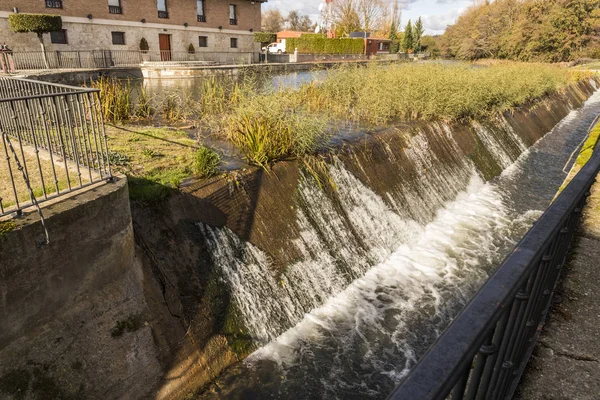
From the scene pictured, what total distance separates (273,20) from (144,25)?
78.4 m

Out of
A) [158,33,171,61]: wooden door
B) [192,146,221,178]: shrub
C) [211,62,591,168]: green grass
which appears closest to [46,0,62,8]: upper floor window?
[158,33,171,61]: wooden door

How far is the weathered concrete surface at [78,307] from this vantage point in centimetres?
358

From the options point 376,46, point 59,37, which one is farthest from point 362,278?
point 376,46

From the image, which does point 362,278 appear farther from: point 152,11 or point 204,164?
point 152,11

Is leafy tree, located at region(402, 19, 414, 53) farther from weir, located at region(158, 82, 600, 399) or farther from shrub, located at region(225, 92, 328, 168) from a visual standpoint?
shrub, located at region(225, 92, 328, 168)

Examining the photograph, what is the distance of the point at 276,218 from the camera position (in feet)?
21.4

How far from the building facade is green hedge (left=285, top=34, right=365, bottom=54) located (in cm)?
1273

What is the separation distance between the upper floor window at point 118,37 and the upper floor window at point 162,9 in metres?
3.99

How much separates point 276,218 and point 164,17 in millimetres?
33365

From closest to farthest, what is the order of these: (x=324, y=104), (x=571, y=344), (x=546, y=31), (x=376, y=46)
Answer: (x=571, y=344) < (x=324, y=104) < (x=546, y=31) < (x=376, y=46)

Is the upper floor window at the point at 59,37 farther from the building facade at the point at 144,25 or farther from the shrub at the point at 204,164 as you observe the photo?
the shrub at the point at 204,164

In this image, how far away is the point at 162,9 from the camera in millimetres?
33750

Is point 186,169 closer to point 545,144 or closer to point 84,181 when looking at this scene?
point 84,181

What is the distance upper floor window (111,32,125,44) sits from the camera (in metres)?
30.6
